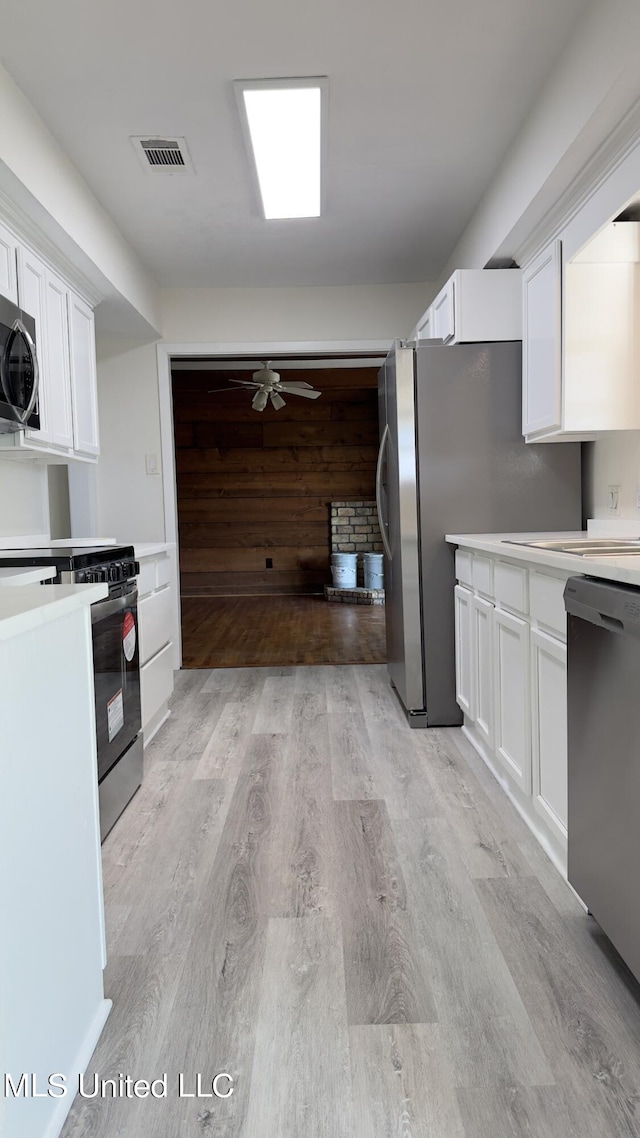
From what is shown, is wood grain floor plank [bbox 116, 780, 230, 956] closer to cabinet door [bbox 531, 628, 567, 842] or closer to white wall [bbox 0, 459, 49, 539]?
cabinet door [bbox 531, 628, 567, 842]

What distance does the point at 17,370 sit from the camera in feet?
8.08

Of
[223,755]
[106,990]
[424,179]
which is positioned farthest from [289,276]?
[106,990]

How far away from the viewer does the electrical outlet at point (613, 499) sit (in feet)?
9.66

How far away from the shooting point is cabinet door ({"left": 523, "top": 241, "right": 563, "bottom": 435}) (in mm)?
2713

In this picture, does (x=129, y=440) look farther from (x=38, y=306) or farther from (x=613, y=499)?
(x=613, y=499)

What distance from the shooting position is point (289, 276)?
15.1 ft

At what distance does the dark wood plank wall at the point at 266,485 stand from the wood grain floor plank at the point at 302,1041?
24.5ft

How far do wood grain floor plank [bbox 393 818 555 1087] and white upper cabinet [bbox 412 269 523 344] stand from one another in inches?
89.5

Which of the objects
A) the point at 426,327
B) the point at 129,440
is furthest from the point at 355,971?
the point at 129,440

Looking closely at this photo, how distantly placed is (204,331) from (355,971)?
419 centimetres

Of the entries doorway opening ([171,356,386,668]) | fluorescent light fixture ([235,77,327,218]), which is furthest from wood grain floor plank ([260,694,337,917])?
doorway opening ([171,356,386,668])

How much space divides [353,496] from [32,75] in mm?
6884

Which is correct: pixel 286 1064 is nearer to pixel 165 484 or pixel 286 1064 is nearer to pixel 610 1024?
pixel 610 1024

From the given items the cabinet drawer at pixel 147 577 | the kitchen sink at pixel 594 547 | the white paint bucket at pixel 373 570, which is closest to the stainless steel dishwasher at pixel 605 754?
the kitchen sink at pixel 594 547
